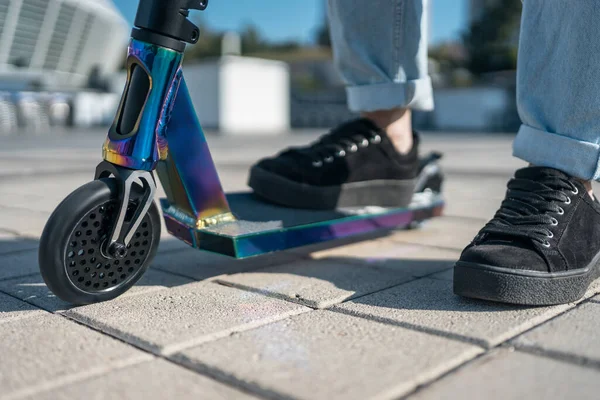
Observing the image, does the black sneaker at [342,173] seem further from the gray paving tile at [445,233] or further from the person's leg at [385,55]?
the gray paving tile at [445,233]

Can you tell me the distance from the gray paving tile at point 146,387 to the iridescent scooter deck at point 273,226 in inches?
22.3

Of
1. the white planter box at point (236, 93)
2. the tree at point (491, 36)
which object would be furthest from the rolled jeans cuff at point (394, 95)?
the tree at point (491, 36)

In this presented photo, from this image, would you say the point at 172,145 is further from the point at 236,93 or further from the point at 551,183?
the point at 236,93

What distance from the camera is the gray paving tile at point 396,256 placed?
1.69 metres

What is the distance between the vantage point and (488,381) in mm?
884

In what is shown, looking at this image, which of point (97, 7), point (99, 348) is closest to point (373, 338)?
point (99, 348)

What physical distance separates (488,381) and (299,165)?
0.99m

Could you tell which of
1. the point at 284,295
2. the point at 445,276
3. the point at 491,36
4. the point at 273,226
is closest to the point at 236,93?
the point at 273,226

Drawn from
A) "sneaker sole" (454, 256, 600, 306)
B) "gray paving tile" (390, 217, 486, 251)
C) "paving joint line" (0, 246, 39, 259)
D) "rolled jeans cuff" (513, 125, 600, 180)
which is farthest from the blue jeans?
"paving joint line" (0, 246, 39, 259)

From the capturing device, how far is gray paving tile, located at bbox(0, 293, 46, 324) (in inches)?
48.1

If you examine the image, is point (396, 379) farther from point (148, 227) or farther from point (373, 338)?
point (148, 227)

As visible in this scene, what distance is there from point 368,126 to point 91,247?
988mm

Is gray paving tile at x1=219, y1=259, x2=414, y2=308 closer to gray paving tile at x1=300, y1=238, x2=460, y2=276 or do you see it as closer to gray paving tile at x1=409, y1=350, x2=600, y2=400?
gray paving tile at x1=300, y1=238, x2=460, y2=276

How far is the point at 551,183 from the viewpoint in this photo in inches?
52.4
